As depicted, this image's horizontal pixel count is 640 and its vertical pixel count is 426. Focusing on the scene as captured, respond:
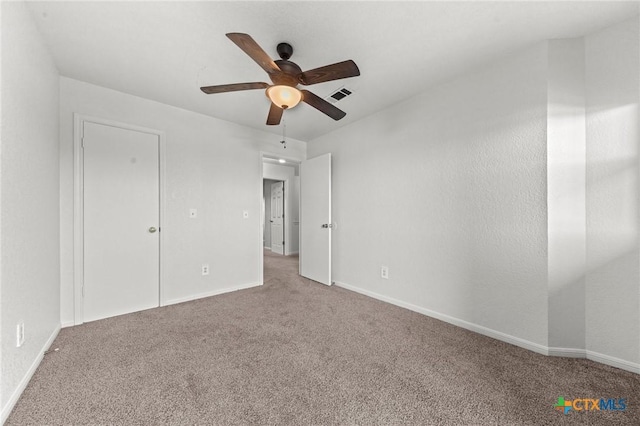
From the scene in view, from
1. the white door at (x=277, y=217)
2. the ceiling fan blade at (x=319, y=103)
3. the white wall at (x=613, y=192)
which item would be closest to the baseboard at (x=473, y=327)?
the white wall at (x=613, y=192)

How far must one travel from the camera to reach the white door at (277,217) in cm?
665

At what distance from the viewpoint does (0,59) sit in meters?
1.29

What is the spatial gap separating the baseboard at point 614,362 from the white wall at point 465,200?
1.06 feet

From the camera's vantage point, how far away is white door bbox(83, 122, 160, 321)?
245cm

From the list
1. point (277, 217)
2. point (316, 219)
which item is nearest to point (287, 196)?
point (277, 217)

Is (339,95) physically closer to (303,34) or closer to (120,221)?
(303,34)

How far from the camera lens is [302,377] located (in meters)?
1.59

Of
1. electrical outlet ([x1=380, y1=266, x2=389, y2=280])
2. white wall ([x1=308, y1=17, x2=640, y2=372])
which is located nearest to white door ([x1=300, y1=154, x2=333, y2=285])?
electrical outlet ([x1=380, y1=266, x2=389, y2=280])

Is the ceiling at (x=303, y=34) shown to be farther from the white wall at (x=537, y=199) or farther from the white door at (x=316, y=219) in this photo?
the white door at (x=316, y=219)

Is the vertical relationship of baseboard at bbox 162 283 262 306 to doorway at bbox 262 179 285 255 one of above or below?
below

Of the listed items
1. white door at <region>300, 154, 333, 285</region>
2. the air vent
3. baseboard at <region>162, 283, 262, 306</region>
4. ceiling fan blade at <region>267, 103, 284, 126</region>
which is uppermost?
the air vent

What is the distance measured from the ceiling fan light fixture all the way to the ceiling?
1.28 feet

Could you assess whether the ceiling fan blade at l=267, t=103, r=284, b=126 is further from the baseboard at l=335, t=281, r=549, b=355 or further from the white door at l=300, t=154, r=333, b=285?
the baseboard at l=335, t=281, r=549, b=355

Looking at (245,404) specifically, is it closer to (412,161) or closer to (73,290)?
(73,290)
